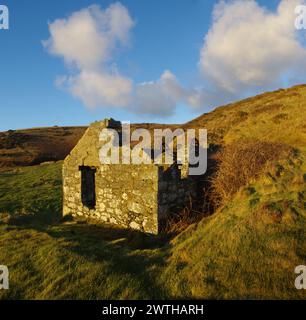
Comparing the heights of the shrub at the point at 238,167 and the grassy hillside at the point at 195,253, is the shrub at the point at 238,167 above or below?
above

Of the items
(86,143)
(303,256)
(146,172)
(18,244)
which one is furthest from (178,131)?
(303,256)

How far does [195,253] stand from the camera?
5.98 metres

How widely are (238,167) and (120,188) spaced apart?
3962mm

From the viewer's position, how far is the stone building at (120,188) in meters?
8.58

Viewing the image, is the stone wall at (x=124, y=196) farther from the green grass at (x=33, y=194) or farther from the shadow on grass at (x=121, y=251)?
the green grass at (x=33, y=194)

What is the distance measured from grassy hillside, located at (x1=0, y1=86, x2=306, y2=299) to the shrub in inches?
2.6

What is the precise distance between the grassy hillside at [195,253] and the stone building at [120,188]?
24.2 inches

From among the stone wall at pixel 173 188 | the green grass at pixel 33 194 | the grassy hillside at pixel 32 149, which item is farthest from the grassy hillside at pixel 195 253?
the grassy hillside at pixel 32 149

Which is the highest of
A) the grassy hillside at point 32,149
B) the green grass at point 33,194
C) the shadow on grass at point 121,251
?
the grassy hillside at point 32,149

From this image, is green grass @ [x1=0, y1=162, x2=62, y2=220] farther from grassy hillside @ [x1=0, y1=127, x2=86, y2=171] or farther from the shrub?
grassy hillside @ [x1=0, y1=127, x2=86, y2=171]

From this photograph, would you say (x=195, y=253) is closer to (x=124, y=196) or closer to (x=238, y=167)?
(x=238, y=167)

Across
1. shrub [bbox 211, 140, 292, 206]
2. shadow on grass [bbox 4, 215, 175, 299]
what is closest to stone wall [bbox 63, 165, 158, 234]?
shadow on grass [bbox 4, 215, 175, 299]

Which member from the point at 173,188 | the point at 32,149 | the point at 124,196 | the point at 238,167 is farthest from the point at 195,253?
the point at 32,149

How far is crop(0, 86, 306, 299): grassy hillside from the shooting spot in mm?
4914
